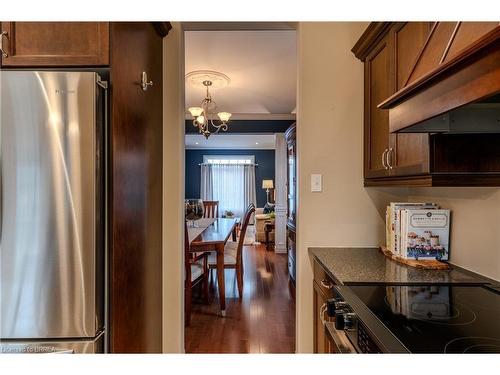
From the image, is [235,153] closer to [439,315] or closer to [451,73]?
[439,315]

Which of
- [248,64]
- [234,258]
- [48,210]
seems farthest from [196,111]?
[48,210]

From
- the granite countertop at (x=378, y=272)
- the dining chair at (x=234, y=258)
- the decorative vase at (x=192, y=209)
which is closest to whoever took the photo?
the granite countertop at (x=378, y=272)

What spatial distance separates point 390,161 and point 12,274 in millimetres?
1777

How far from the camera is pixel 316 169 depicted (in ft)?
6.14

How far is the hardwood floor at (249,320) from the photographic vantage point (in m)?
2.29

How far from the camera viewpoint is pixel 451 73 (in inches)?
26.6

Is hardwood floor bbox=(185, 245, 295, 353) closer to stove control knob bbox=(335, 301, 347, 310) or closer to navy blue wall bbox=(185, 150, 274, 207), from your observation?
stove control knob bbox=(335, 301, 347, 310)

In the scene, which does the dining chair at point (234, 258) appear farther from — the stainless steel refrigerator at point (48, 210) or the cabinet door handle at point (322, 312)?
the stainless steel refrigerator at point (48, 210)

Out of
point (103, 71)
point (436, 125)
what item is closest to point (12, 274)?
point (103, 71)

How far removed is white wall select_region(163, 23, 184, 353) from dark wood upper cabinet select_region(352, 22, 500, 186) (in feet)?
4.04

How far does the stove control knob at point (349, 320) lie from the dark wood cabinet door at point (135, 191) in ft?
3.12

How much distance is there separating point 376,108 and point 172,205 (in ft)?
4.69

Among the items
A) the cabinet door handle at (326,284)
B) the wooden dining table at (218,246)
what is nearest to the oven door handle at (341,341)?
the cabinet door handle at (326,284)

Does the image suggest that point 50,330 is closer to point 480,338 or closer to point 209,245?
point 480,338
